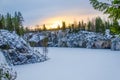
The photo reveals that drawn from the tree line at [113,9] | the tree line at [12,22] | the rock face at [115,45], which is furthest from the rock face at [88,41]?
the tree line at [113,9]

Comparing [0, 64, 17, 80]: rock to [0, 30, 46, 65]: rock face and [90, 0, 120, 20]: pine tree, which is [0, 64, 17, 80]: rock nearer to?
[90, 0, 120, 20]: pine tree

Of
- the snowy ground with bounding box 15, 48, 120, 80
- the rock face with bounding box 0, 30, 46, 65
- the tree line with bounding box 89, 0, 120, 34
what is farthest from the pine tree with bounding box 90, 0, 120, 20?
the rock face with bounding box 0, 30, 46, 65

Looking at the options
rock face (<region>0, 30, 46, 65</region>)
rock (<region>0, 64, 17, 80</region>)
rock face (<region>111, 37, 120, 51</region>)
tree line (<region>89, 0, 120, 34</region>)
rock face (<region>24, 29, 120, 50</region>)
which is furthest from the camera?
rock face (<region>24, 29, 120, 50</region>)

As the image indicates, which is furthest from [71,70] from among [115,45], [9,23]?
[115,45]

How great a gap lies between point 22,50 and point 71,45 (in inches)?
4056

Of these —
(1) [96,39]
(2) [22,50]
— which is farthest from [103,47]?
(2) [22,50]

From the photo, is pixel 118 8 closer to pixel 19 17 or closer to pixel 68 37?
pixel 19 17

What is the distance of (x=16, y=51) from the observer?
3017 inches

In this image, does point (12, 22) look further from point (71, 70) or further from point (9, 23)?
point (71, 70)

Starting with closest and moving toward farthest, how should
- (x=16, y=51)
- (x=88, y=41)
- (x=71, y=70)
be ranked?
1. (x=71, y=70)
2. (x=16, y=51)
3. (x=88, y=41)

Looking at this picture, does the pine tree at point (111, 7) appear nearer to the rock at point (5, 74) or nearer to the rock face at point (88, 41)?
the rock at point (5, 74)

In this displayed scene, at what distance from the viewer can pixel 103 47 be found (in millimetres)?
154875

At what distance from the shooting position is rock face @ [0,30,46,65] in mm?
73750

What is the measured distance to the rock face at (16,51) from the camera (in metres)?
73.8
